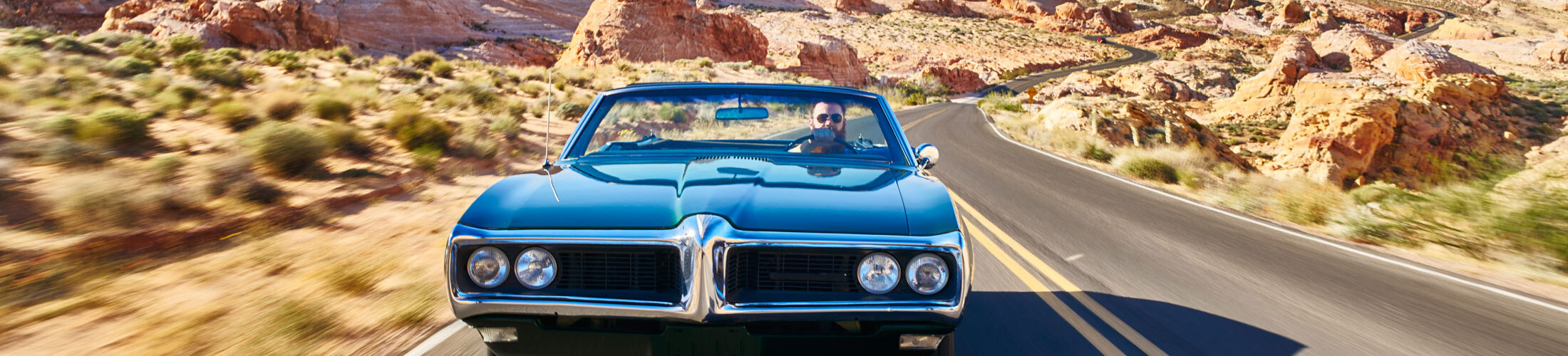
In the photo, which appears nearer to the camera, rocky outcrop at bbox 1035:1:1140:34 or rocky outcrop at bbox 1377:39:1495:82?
rocky outcrop at bbox 1377:39:1495:82

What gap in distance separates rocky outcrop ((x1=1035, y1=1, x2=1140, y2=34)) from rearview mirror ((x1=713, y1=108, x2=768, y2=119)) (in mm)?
112856

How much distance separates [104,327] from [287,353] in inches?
53.7

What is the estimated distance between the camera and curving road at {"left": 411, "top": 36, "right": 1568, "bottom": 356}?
3.61 meters

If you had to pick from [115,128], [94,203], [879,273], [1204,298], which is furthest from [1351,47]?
[94,203]

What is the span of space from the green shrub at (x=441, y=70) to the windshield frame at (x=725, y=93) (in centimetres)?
2056

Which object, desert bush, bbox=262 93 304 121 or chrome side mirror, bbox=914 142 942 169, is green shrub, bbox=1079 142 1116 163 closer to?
chrome side mirror, bbox=914 142 942 169

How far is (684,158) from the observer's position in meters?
3.29

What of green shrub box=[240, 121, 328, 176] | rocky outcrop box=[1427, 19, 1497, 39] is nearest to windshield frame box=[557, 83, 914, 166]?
green shrub box=[240, 121, 328, 176]

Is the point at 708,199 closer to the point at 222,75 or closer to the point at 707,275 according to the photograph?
the point at 707,275

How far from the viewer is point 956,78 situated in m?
59.6

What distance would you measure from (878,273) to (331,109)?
12.6 m

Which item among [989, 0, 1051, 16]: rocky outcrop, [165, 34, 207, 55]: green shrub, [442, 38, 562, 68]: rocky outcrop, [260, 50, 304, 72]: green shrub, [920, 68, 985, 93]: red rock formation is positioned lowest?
[920, 68, 985, 93]: red rock formation

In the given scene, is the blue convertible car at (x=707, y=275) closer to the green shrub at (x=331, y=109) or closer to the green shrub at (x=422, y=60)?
the green shrub at (x=331, y=109)

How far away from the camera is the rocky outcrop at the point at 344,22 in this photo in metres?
31.6
